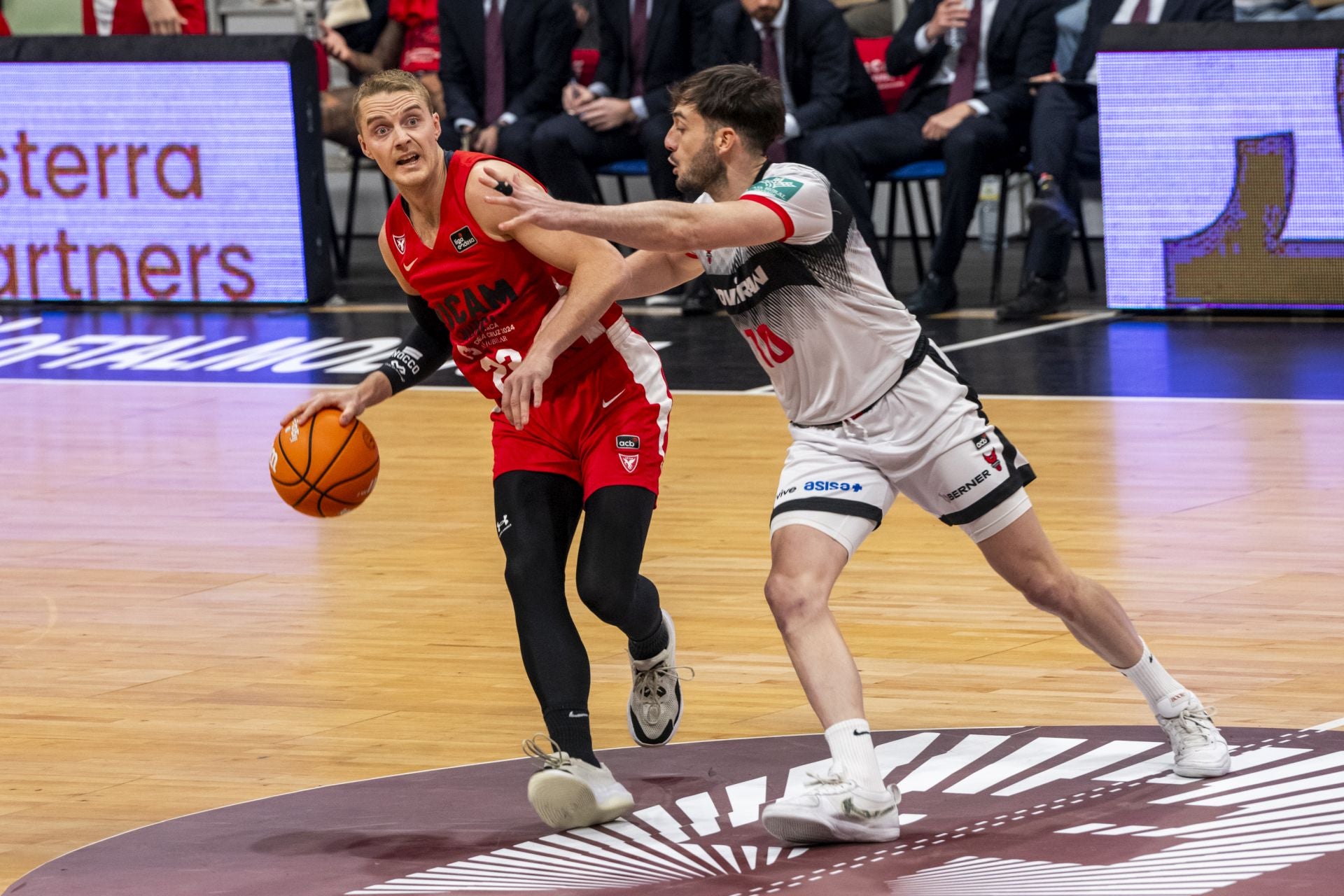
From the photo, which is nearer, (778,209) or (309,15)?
(778,209)

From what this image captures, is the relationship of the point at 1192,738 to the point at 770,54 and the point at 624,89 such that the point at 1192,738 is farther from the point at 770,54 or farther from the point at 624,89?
the point at 624,89

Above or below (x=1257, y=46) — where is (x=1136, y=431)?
below

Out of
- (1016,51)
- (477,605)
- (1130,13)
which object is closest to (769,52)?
(1016,51)

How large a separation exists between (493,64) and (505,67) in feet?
0.24

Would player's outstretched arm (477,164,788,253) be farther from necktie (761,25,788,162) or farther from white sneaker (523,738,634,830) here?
necktie (761,25,788,162)

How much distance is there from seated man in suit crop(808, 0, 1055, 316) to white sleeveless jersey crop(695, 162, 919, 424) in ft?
24.0

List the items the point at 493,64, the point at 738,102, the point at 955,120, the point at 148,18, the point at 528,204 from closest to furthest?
the point at 528,204 → the point at 738,102 → the point at 955,120 → the point at 493,64 → the point at 148,18

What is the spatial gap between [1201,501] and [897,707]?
269cm

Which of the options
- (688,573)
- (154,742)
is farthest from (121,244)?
(154,742)

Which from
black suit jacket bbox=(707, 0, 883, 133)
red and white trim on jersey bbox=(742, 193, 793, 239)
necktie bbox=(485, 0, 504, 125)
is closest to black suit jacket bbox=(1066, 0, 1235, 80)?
black suit jacket bbox=(707, 0, 883, 133)

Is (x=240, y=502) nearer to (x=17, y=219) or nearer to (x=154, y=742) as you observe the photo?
(x=154, y=742)

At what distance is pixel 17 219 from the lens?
13.9 metres

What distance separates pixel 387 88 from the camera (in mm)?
4922

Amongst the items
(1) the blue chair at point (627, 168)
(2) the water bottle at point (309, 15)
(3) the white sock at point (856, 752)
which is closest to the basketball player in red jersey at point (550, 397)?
(3) the white sock at point (856, 752)
